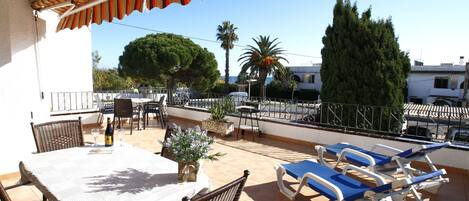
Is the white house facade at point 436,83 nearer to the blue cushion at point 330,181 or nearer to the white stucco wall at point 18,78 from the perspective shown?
the blue cushion at point 330,181

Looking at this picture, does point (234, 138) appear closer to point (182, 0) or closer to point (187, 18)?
point (182, 0)

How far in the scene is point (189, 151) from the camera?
1946 mm

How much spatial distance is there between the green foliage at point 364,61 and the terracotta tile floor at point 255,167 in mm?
3186

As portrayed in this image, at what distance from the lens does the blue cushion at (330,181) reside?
2.82 metres

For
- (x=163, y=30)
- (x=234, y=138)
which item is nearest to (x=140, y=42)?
(x=163, y=30)

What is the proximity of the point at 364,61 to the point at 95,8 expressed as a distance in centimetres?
727

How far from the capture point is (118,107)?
741 cm

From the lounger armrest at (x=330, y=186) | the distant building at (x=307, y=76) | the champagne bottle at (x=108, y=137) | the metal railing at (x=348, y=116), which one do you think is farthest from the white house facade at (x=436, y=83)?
the champagne bottle at (x=108, y=137)

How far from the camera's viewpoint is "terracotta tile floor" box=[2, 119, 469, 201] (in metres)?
3.69

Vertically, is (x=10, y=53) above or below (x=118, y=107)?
above

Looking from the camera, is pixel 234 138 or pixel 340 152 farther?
pixel 234 138

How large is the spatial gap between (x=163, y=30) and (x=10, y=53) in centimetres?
1499

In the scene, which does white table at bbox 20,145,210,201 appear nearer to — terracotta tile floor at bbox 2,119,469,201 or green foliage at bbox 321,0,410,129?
terracotta tile floor at bbox 2,119,469,201

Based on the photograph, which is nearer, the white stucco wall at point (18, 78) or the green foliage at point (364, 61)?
the white stucco wall at point (18, 78)
